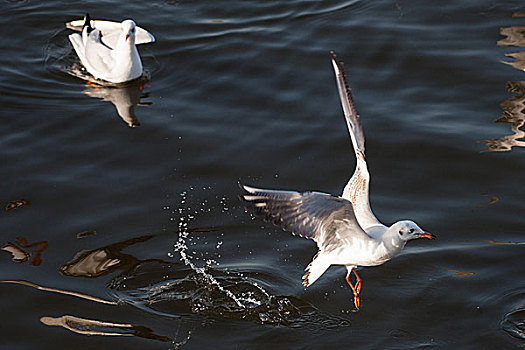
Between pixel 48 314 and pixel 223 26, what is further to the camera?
pixel 223 26

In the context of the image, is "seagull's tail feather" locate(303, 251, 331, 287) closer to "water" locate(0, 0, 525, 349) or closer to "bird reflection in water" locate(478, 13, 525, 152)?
"water" locate(0, 0, 525, 349)

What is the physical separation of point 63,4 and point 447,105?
5698 mm

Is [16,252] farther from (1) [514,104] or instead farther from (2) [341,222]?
(1) [514,104]

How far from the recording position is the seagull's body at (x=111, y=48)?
980cm

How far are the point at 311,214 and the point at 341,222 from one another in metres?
0.30

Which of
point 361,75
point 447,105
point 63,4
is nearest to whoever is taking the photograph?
point 447,105

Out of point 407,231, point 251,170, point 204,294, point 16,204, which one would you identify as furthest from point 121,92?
point 407,231

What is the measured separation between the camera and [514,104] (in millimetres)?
9508

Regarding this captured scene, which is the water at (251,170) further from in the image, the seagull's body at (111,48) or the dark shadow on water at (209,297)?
the seagull's body at (111,48)

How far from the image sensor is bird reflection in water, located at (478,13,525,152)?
880cm

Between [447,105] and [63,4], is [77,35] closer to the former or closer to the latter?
[63,4]

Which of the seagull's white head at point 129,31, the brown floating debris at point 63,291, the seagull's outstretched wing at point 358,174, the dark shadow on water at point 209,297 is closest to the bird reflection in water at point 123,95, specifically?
the seagull's white head at point 129,31

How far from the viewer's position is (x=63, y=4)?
12031mm

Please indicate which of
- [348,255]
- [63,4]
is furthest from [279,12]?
[348,255]
